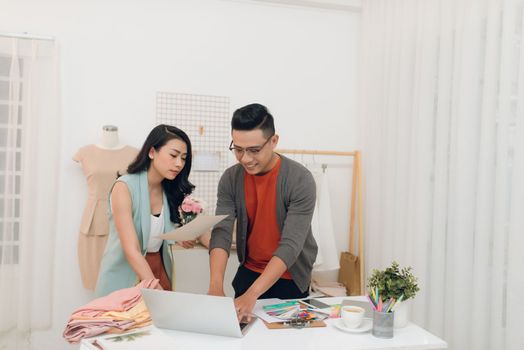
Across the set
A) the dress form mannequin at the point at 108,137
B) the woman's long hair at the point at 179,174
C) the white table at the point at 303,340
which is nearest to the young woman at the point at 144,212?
the woman's long hair at the point at 179,174

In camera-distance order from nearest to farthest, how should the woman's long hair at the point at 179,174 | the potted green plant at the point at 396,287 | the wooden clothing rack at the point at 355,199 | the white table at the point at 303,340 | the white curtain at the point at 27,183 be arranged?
the white table at the point at 303,340 < the potted green plant at the point at 396,287 < the woman's long hair at the point at 179,174 < the white curtain at the point at 27,183 < the wooden clothing rack at the point at 355,199

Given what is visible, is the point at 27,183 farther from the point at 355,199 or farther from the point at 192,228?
the point at 355,199

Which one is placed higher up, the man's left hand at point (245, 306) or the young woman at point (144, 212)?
the young woman at point (144, 212)

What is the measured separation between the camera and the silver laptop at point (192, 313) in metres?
1.46

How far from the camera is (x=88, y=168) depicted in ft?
10.6

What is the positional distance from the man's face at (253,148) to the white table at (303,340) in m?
0.68

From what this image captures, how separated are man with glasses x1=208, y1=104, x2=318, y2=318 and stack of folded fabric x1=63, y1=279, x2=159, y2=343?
0.36m

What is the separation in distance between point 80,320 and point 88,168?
1.90 metres

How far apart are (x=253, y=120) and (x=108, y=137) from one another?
1.71 metres

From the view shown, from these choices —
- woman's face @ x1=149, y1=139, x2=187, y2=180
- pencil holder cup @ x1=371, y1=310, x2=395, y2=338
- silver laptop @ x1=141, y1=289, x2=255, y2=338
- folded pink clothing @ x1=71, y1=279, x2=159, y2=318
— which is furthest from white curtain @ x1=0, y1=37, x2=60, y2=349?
pencil holder cup @ x1=371, y1=310, x2=395, y2=338

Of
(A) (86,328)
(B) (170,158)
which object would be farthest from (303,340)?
(B) (170,158)

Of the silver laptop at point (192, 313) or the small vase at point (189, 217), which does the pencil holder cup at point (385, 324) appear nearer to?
the silver laptop at point (192, 313)

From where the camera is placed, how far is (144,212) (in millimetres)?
2141

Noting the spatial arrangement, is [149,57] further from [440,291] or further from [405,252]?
[440,291]
